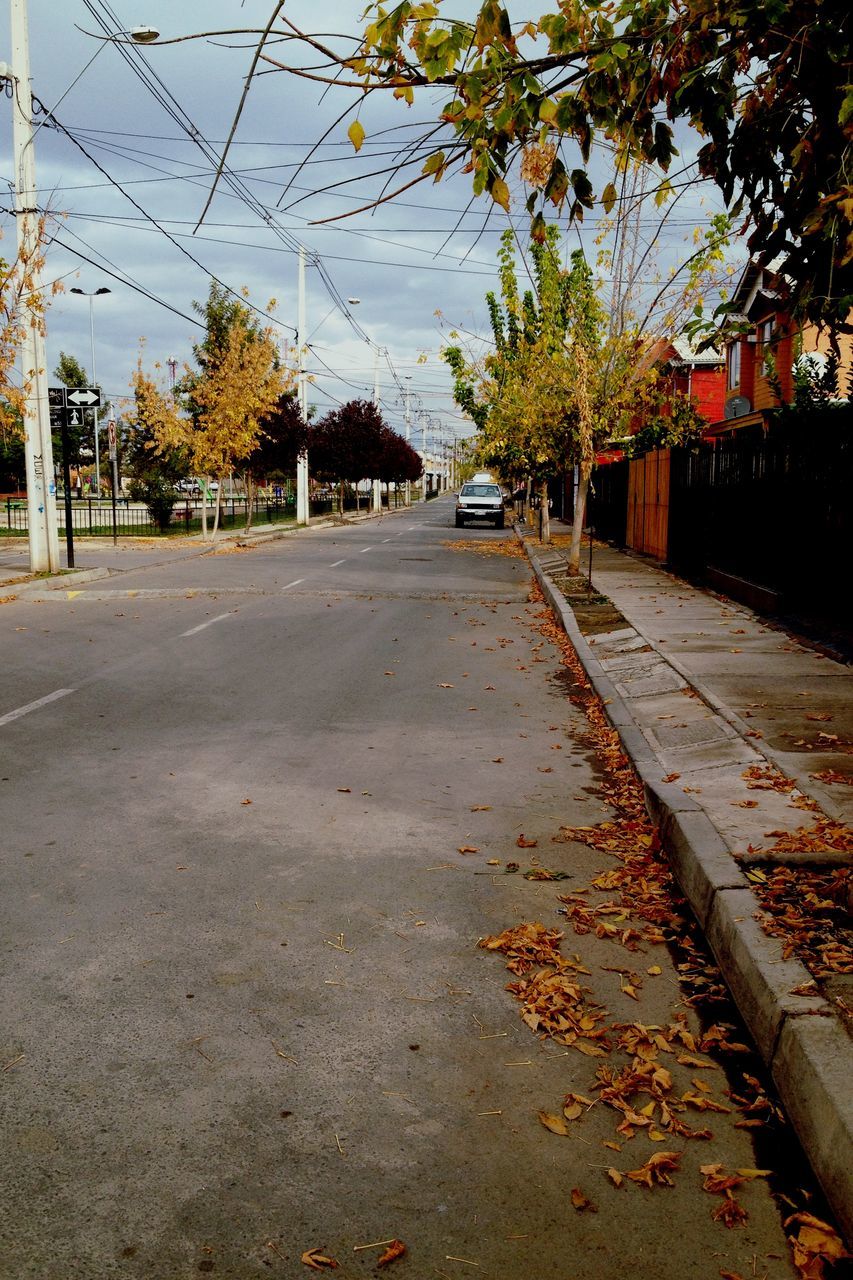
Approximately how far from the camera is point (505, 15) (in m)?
3.74

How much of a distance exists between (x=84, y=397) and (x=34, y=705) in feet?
41.4

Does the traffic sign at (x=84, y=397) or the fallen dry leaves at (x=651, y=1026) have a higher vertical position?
the traffic sign at (x=84, y=397)

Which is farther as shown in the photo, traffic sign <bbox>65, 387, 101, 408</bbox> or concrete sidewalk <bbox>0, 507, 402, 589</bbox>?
concrete sidewalk <bbox>0, 507, 402, 589</bbox>

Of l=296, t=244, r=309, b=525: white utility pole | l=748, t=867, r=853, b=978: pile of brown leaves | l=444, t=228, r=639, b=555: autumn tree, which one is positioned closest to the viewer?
l=748, t=867, r=853, b=978: pile of brown leaves

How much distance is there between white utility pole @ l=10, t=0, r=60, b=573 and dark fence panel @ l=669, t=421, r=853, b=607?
11665 mm

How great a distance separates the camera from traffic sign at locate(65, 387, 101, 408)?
20484 mm

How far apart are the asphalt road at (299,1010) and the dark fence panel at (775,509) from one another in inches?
187

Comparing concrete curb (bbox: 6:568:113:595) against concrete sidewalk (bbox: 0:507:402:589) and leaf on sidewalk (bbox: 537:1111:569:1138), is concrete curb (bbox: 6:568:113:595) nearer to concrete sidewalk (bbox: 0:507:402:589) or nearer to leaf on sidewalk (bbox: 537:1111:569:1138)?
concrete sidewalk (bbox: 0:507:402:589)

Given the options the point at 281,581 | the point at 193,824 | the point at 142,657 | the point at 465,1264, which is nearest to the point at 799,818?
the point at 193,824

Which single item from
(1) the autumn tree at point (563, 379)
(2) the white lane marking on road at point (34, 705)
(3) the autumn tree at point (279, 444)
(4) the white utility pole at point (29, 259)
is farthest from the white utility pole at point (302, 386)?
(2) the white lane marking on road at point (34, 705)

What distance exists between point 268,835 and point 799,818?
2.79m

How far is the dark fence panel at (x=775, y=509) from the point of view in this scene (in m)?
12.2

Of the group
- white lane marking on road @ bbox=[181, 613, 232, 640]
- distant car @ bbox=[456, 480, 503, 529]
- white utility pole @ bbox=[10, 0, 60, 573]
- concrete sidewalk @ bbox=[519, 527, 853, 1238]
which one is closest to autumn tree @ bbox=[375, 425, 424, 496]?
distant car @ bbox=[456, 480, 503, 529]

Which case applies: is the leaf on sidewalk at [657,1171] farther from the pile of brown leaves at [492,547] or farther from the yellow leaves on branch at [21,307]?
the pile of brown leaves at [492,547]
